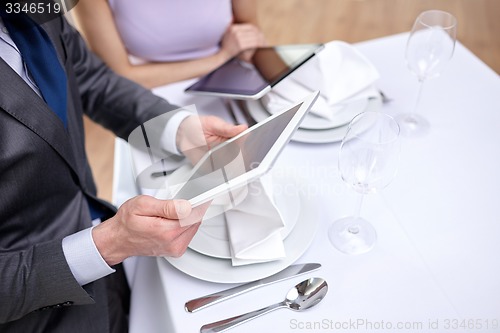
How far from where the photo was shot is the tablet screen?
0.62 m

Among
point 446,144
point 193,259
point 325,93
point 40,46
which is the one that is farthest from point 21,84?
point 446,144

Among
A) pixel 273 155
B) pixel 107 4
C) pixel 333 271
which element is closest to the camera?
pixel 273 155

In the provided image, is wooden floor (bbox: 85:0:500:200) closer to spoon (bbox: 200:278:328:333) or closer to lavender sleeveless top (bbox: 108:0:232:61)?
lavender sleeveless top (bbox: 108:0:232:61)

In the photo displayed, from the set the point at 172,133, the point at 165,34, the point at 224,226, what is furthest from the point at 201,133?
the point at 165,34

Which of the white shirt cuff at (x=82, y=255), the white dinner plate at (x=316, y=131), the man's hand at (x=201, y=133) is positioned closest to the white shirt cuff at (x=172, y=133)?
the man's hand at (x=201, y=133)

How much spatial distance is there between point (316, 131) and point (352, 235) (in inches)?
9.6

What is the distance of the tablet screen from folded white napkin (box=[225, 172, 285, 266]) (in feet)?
0.23

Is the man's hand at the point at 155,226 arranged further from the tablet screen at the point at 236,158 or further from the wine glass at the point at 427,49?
the wine glass at the point at 427,49

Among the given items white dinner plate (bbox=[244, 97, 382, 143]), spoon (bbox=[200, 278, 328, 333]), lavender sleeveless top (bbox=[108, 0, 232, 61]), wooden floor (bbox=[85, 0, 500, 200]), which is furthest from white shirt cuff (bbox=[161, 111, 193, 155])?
wooden floor (bbox=[85, 0, 500, 200])

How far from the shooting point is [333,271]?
707 millimetres

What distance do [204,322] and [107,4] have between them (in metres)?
0.98

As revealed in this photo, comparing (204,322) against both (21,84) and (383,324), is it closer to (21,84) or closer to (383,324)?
(383,324)

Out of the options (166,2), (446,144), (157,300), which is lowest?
(157,300)

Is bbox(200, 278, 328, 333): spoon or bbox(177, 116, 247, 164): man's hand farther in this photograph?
bbox(177, 116, 247, 164): man's hand
